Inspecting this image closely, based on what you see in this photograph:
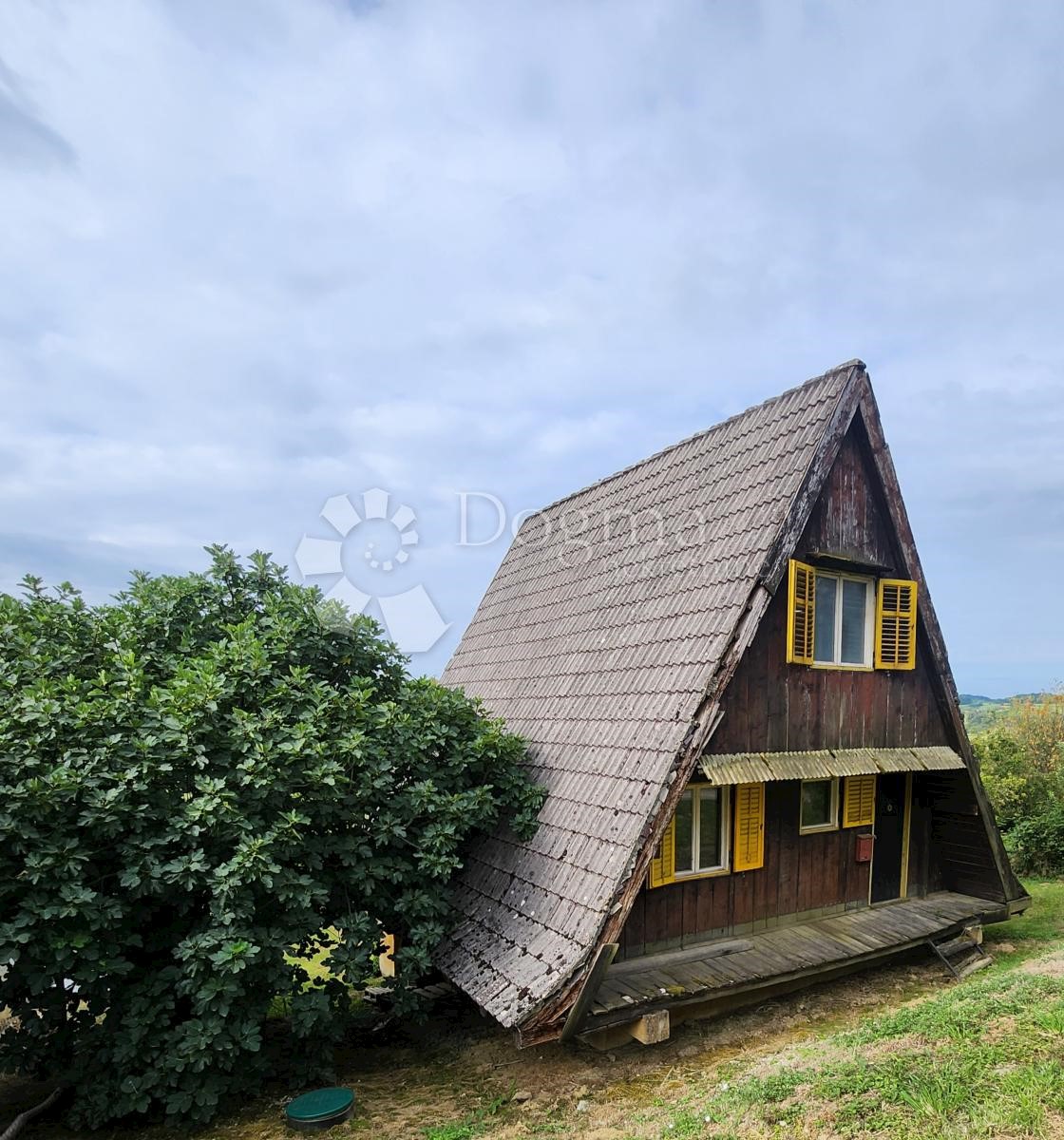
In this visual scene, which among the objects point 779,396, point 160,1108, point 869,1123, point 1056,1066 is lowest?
point 160,1108

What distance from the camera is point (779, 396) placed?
898 centimetres

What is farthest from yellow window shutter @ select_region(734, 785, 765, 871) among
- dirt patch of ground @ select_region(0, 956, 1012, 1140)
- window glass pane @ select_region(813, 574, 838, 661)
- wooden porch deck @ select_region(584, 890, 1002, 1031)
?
window glass pane @ select_region(813, 574, 838, 661)

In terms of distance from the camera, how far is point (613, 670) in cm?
807

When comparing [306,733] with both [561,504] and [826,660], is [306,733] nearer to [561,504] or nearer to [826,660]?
[826,660]

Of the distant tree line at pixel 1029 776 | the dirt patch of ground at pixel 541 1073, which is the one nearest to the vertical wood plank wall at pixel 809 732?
the dirt patch of ground at pixel 541 1073

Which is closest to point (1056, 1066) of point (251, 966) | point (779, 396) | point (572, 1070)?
point (572, 1070)

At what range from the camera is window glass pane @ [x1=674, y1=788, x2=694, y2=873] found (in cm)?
774

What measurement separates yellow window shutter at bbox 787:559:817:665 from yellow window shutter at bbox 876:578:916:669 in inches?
52.2

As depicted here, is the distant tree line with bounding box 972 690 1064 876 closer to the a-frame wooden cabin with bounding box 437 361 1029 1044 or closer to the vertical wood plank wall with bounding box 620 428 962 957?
the a-frame wooden cabin with bounding box 437 361 1029 1044

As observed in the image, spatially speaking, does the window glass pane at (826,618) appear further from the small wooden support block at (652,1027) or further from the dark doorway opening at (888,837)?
the small wooden support block at (652,1027)

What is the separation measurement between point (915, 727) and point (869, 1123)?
574 centimetres

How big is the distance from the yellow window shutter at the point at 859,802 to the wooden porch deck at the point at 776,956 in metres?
1.09

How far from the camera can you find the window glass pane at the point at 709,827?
7.91 m

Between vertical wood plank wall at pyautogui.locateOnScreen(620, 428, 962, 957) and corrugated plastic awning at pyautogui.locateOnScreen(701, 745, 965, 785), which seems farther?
vertical wood plank wall at pyautogui.locateOnScreen(620, 428, 962, 957)
